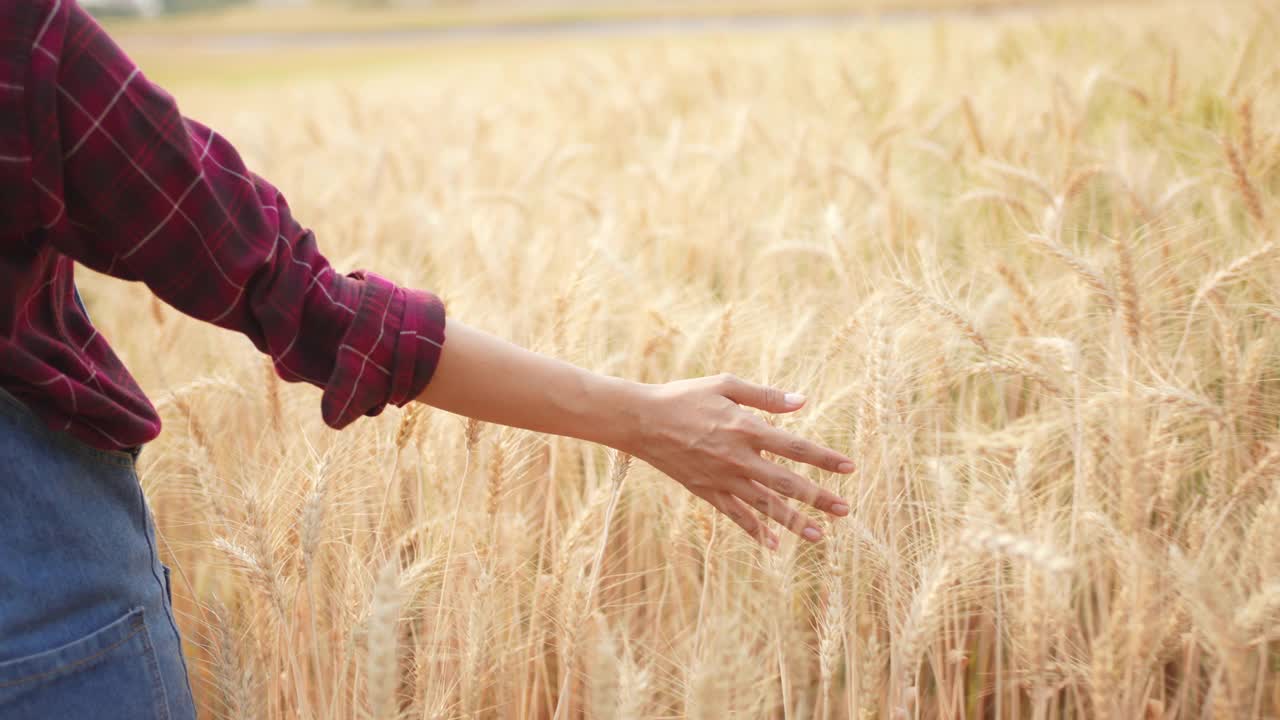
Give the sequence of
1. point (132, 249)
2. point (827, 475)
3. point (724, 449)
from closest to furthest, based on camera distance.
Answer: point (132, 249) < point (724, 449) < point (827, 475)

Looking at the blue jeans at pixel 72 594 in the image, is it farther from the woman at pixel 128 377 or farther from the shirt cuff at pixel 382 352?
the shirt cuff at pixel 382 352

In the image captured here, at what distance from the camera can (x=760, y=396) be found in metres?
0.97

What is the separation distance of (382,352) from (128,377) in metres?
0.37

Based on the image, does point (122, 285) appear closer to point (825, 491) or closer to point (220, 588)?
point (220, 588)

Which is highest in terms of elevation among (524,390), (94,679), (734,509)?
(524,390)

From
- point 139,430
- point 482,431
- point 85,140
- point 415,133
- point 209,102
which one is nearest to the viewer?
point 85,140

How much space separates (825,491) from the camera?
0.94 metres

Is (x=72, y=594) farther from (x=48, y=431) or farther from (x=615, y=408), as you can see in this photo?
(x=615, y=408)

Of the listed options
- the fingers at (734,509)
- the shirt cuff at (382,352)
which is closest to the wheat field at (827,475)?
the fingers at (734,509)

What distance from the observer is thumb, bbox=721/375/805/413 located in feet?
3.16

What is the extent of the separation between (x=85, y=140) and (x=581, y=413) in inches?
21.2

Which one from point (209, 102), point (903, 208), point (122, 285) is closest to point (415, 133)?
point (122, 285)

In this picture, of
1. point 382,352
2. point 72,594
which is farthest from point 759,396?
point 72,594

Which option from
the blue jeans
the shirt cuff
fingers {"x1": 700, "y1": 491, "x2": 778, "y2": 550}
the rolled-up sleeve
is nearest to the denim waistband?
the blue jeans
